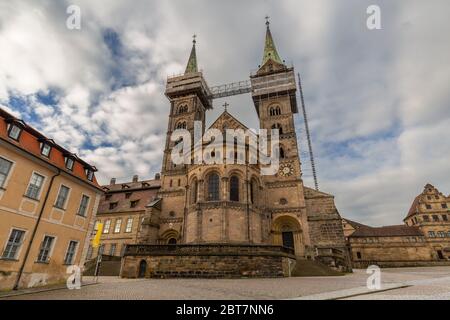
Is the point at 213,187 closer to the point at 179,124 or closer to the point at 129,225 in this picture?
the point at 129,225

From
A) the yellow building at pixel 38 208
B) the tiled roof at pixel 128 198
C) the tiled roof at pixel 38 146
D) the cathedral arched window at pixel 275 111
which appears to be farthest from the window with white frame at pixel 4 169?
the cathedral arched window at pixel 275 111

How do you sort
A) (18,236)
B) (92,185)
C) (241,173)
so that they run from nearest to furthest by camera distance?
(18,236)
(92,185)
(241,173)

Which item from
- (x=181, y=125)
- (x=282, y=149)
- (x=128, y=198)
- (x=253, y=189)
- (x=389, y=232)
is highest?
(x=181, y=125)

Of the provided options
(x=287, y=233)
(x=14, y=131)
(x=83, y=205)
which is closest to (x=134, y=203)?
(x=83, y=205)

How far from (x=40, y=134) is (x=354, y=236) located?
54.6m

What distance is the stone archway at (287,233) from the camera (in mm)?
28248

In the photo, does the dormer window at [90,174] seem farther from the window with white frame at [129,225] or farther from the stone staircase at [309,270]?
the window with white frame at [129,225]

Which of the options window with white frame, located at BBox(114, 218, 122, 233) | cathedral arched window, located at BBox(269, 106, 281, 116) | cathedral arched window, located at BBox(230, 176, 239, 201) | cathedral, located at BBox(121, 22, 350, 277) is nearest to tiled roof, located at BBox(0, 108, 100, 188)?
cathedral, located at BBox(121, 22, 350, 277)

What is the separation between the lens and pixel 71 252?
50.4 feet

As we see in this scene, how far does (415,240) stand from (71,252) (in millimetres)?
56897

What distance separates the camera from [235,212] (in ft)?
82.0
